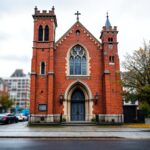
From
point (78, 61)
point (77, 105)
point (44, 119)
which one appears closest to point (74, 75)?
point (78, 61)

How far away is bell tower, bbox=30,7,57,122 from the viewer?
3369 centimetres

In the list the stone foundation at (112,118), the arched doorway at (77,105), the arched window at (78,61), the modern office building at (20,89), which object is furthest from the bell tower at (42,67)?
the modern office building at (20,89)

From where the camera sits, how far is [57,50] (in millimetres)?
36281

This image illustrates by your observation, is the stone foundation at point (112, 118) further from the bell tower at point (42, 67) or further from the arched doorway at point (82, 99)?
the bell tower at point (42, 67)

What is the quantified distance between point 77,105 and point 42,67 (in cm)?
685

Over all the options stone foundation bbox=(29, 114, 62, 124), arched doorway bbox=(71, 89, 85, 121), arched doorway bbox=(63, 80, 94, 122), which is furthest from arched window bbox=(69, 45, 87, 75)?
stone foundation bbox=(29, 114, 62, 124)

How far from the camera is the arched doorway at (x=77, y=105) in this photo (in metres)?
35.6

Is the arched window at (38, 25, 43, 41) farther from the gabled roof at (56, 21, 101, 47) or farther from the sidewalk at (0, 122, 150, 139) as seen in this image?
the sidewalk at (0, 122, 150, 139)

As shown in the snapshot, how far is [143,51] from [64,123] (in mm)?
12911

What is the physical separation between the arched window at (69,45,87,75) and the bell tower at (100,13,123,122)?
9.10 feet

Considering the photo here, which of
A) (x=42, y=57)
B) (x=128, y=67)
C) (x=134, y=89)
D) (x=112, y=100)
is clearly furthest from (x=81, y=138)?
(x=42, y=57)

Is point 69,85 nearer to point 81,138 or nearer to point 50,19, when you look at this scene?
point 50,19

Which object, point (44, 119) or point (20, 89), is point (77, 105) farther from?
point (20, 89)

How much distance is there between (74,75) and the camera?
35.7 metres
